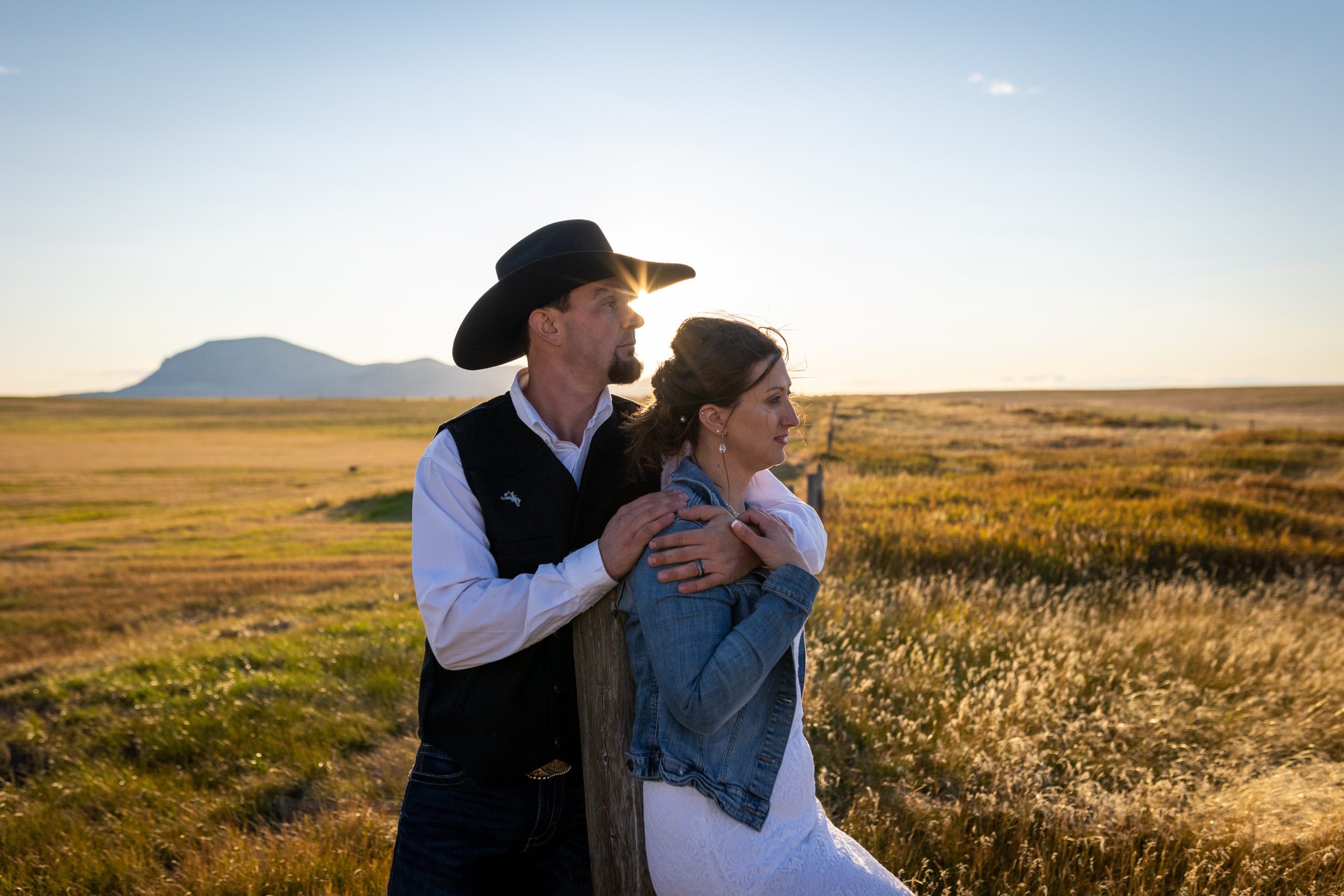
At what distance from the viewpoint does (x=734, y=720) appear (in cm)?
203

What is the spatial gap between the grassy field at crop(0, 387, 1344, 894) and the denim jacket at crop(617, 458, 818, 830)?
1.65 metres

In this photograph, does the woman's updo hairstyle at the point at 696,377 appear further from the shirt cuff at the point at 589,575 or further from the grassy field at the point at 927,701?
the grassy field at the point at 927,701

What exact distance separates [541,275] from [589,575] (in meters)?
1.09

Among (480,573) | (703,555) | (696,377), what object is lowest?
(480,573)

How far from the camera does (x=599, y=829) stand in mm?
2215

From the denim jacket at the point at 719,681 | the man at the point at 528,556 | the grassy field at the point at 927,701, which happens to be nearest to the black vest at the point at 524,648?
the man at the point at 528,556

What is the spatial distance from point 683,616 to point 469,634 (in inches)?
26.0

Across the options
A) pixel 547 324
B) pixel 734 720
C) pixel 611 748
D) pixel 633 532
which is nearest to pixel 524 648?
pixel 611 748

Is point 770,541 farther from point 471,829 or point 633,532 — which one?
point 471,829

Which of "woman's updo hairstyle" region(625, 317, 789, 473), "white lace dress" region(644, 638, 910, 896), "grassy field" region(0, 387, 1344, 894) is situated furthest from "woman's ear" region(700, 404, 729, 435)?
"grassy field" region(0, 387, 1344, 894)

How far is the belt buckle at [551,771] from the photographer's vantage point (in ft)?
8.13

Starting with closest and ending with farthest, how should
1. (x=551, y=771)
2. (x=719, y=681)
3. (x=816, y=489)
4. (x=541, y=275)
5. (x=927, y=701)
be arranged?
(x=719, y=681) → (x=551, y=771) → (x=541, y=275) → (x=927, y=701) → (x=816, y=489)

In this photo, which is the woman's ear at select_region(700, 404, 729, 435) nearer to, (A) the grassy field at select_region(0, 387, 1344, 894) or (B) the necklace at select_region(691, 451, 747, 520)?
(B) the necklace at select_region(691, 451, 747, 520)

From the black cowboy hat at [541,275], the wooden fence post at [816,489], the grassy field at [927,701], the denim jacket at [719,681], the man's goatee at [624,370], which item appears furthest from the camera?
the wooden fence post at [816,489]
